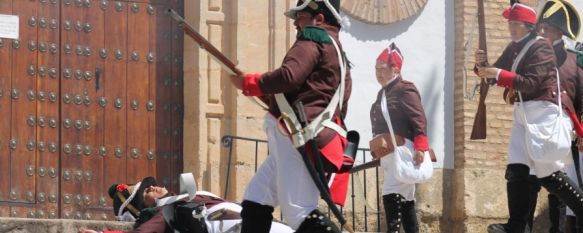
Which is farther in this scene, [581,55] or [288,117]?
[581,55]

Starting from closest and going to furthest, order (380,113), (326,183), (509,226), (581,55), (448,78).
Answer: (326,183) < (509,226) < (380,113) < (581,55) < (448,78)

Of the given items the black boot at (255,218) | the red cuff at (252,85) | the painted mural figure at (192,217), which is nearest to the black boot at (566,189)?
the painted mural figure at (192,217)

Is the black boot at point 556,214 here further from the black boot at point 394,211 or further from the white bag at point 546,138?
the white bag at point 546,138

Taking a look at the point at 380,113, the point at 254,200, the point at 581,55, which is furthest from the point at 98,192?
the point at 254,200

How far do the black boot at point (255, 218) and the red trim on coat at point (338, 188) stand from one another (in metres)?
0.48

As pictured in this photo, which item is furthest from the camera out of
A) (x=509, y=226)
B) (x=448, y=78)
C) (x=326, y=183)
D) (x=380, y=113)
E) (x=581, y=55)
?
(x=448, y=78)

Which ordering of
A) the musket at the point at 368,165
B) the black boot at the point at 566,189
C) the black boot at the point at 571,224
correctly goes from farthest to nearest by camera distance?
the black boot at the point at 571,224 → the black boot at the point at 566,189 → the musket at the point at 368,165

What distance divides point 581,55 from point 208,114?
11.0 ft

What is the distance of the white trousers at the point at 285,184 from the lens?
11156mm

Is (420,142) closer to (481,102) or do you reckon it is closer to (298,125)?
(481,102)

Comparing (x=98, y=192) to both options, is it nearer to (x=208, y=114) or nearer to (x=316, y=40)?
(x=208, y=114)

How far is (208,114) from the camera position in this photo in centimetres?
1683

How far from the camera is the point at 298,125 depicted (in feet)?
36.8

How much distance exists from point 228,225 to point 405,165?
2.18 m
